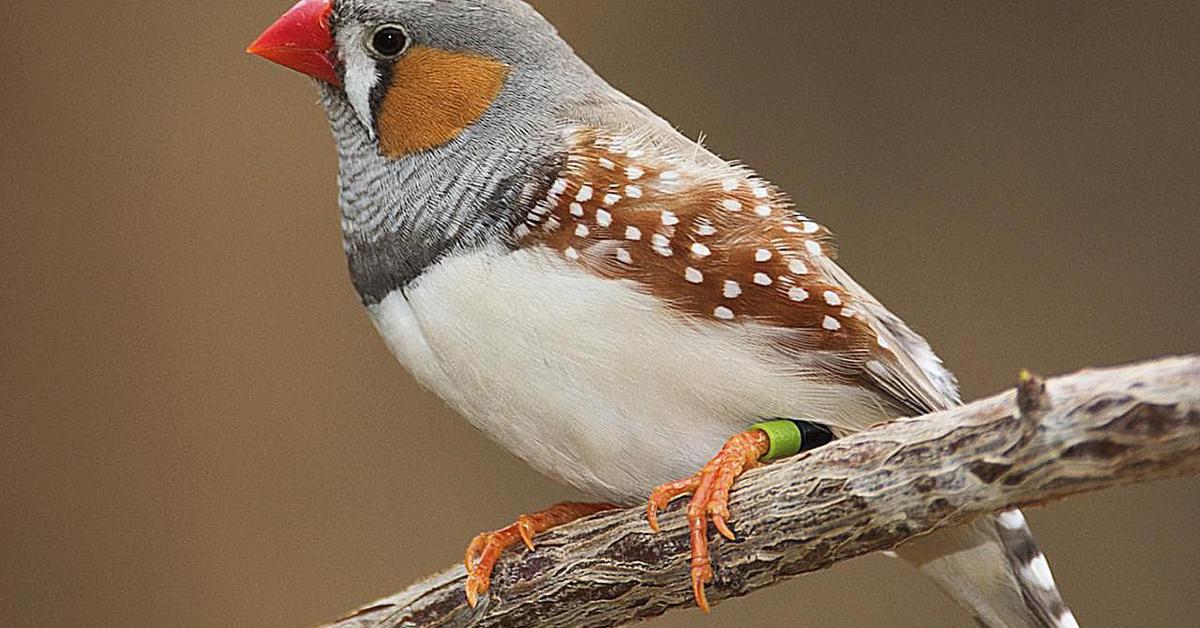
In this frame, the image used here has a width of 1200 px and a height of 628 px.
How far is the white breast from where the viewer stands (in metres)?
1.73

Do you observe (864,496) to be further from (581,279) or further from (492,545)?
(492,545)

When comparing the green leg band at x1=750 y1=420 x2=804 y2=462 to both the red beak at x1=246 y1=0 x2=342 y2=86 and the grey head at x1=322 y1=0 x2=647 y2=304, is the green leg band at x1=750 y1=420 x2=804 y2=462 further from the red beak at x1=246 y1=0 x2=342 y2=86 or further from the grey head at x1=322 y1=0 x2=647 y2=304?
the red beak at x1=246 y1=0 x2=342 y2=86

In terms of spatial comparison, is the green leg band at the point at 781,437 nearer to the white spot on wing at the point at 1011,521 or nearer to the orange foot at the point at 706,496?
the orange foot at the point at 706,496

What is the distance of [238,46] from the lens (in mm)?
3449

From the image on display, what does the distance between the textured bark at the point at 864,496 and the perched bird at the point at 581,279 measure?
5 centimetres

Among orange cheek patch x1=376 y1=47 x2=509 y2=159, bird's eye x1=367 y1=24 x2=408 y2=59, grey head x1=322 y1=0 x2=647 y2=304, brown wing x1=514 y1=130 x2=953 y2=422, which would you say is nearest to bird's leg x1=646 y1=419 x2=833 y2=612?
brown wing x1=514 y1=130 x2=953 y2=422

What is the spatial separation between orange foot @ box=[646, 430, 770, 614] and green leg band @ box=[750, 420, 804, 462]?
30 millimetres

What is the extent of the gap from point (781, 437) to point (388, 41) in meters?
0.77

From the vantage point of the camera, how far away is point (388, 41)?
1.85 metres

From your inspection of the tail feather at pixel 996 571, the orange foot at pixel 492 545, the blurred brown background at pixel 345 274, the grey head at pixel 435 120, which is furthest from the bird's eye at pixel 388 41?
the blurred brown background at pixel 345 274

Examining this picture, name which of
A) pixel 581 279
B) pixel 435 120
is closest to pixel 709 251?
pixel 581 279

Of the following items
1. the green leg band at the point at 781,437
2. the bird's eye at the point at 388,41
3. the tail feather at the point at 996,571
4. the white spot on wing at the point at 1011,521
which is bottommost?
the tail feather at the point at 996,571

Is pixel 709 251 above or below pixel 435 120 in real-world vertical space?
below

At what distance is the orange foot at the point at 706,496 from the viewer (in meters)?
1.66
